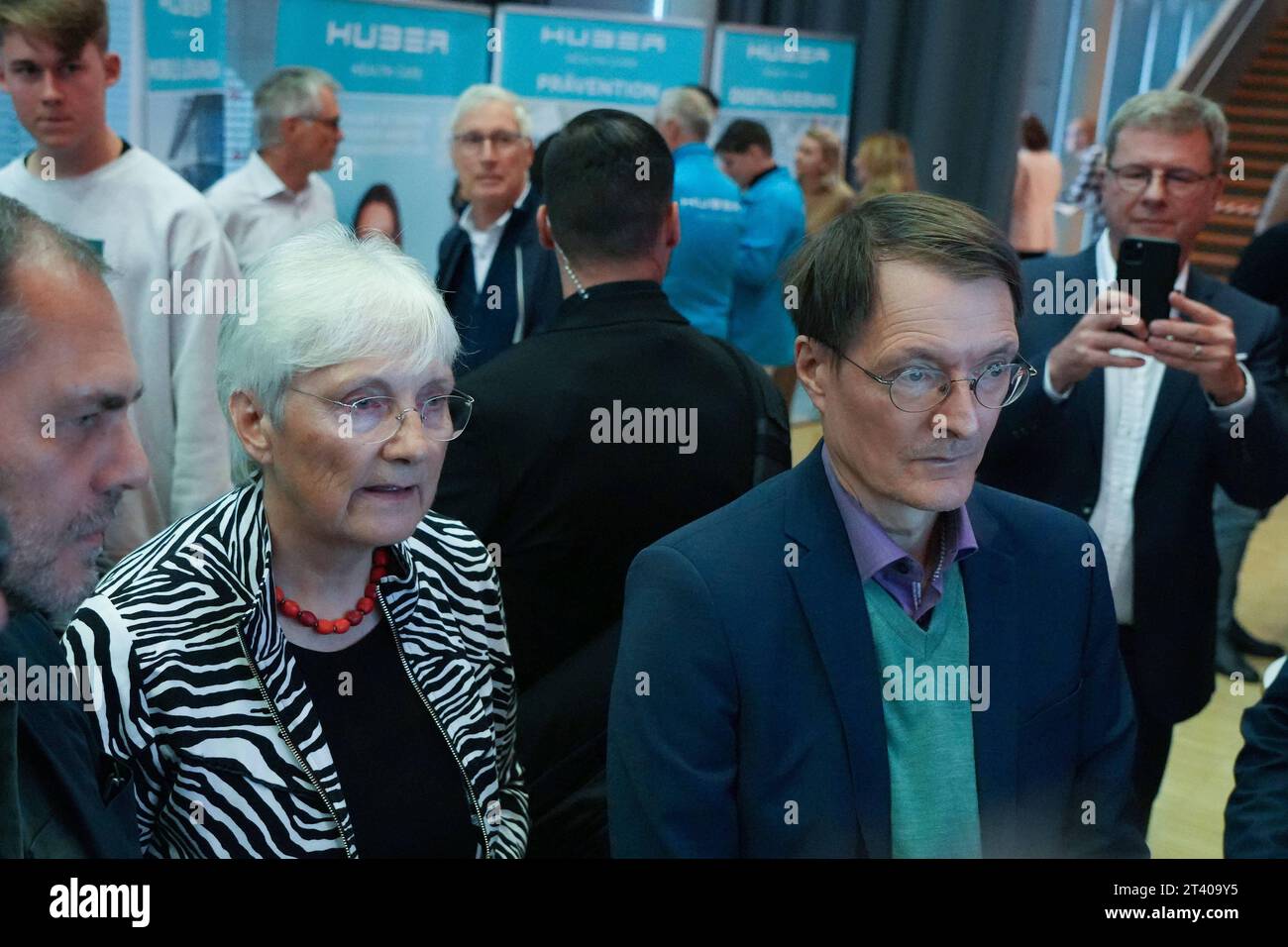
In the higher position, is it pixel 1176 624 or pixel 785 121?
pixel 785 121

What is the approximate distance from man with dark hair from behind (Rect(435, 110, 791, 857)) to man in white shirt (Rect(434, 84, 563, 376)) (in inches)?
36.8

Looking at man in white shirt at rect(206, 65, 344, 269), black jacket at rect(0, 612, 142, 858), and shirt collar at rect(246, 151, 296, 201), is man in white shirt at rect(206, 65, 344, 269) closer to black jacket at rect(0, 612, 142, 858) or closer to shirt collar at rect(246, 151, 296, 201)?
shirt collar at rect(246, 151, 296, 201)

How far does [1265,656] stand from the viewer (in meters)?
4.89

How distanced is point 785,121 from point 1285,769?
248 inches

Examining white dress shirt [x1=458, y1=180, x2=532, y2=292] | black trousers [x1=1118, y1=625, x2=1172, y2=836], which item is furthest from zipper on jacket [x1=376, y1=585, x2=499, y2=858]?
white dress shirt [x1=458, y1=180, x2=532, y2=292]

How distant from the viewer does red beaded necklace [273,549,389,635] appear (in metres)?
1.51

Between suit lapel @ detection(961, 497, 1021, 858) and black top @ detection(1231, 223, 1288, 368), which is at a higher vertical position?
black top @ detection(1231, 223, 1288, 368)

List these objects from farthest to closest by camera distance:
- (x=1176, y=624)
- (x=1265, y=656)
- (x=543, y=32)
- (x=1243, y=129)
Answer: (x=1243, y=129) → (x=543, y=32) → (x=1265, y=656) → (x=1176, y=624)

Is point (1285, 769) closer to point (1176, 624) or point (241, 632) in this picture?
point (1176, 624)

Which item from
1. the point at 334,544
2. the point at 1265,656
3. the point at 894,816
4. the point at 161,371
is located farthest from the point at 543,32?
the point at 894,816

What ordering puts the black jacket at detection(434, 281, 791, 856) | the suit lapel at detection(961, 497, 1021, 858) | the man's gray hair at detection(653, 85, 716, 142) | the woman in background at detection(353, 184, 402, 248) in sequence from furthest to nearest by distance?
the man's gray hair at detection(653, 85, 716, 142) → the woman in background at detection(353, 184, 402, 248) → the black jacket at detection(434, 281, 791, 856) → the suit lapel at detection(961, 497, 1021, 858)

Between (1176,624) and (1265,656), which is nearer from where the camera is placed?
(1176,624)

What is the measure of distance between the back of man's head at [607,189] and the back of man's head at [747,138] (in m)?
A: 4.23
